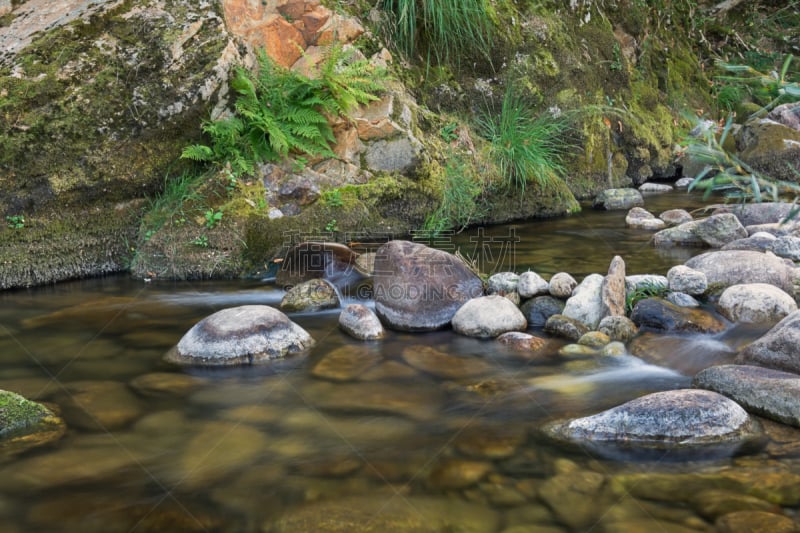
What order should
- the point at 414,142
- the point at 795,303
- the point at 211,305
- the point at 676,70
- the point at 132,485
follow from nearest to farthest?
1. the point at 132,485
2. the point at 795,303
3. the point at 211,305
4. the point at 414,142
5. the point at 676,70

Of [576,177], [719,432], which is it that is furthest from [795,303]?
[576,177]

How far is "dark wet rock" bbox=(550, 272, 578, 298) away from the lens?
4.76 m

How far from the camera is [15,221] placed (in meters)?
5.72

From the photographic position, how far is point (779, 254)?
18.7 feet

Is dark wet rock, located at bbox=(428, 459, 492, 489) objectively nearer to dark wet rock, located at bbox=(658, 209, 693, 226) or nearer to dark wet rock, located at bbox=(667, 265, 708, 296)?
dark wet rock, located at bbox=(667, 265, 708, 296)

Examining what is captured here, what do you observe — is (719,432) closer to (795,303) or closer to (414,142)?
(795,303)

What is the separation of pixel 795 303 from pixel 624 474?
2.43m

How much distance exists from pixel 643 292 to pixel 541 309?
0.78 m

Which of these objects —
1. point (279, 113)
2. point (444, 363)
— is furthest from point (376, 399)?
point (279, 113)

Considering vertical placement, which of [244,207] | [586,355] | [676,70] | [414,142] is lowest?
[586,355]

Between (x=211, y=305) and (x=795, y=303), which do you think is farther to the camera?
(x=211, y=305)

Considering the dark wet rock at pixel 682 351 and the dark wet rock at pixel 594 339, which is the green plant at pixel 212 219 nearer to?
the dark wet rock at pixel 594 339

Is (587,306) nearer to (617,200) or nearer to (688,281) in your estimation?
(688,281)

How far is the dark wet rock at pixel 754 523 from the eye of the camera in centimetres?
227
